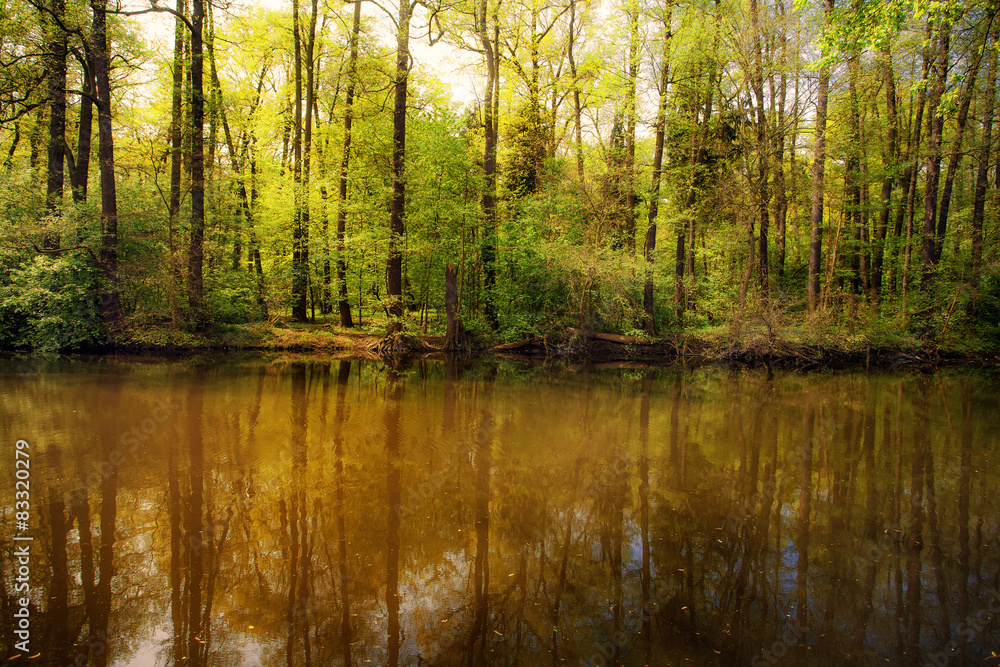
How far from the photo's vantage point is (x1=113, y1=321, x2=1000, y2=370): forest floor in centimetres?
1714

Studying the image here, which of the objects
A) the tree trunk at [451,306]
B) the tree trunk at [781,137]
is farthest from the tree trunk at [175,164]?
the tree trunk at [781,137]

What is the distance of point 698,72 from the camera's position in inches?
742

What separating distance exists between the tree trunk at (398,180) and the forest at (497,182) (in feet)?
0.30

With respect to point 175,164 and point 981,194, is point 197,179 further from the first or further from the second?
point 981,194

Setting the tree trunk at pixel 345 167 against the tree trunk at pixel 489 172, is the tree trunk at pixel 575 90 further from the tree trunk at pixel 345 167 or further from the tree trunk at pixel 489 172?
the tree trunk at pixel 345 167

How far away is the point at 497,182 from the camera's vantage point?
2173 cm

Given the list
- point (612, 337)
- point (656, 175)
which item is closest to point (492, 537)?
point (612, 337)

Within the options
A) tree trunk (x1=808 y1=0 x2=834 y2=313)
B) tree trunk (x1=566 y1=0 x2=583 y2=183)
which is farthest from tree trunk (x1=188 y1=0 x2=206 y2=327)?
tree trunk (x1=808 y1=0 x2=834 y2=313)

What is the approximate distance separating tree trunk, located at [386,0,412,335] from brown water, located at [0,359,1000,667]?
9368mm

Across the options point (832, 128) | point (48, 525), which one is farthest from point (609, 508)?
point (832, 128)

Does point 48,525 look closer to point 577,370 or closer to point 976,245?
point 577,370

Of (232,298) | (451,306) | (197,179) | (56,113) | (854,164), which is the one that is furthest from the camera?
(854,164)

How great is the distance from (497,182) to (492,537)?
762 inches

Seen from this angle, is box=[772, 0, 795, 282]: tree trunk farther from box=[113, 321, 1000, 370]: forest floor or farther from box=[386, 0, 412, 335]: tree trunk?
box=[386, 0, 412, 335]: tree trunk
